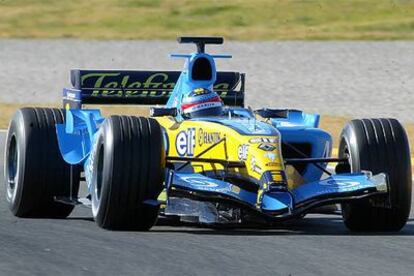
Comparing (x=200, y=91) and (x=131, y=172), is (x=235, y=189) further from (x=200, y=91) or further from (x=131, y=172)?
(x=200, y=91)

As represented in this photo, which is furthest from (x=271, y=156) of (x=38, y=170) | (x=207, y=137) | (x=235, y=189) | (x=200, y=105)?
(x=38, y=170)

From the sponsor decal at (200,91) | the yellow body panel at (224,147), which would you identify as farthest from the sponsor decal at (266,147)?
the sponsor decal at (200,91)

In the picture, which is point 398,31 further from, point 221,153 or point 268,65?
point 221,153

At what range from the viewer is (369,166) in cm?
1112

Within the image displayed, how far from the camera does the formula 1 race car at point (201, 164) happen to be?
10.6m

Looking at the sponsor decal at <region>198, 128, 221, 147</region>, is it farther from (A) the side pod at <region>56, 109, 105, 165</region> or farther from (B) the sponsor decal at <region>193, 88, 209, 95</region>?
(A) the side pod at <region>56, 109, 105, 165</region>

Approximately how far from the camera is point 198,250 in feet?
32.5

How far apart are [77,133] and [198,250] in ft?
8.89

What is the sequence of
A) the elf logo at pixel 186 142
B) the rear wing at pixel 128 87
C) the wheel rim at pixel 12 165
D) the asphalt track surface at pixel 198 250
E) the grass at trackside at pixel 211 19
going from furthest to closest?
the grass at trackside at pixel 211 19, the rear wing at pixel 128 87, the wheel rim at pixel 12 165, the elf logo at pixel 186 142, the asphalt track surface at pixel 198 250

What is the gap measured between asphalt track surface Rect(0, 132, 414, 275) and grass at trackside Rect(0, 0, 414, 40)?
77.7ft

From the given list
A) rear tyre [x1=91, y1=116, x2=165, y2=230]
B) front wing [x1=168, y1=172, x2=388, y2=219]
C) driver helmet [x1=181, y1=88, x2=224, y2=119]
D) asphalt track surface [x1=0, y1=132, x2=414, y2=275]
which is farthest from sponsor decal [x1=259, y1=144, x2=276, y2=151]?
driver helmet [x1=181, y1=88, x2=224, y2=119]

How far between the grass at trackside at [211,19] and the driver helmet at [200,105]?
73.7 feet

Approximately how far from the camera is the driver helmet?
12.1 meters

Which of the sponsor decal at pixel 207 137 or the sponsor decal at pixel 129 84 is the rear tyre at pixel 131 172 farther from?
the sponsor decal at pixel 129 84
